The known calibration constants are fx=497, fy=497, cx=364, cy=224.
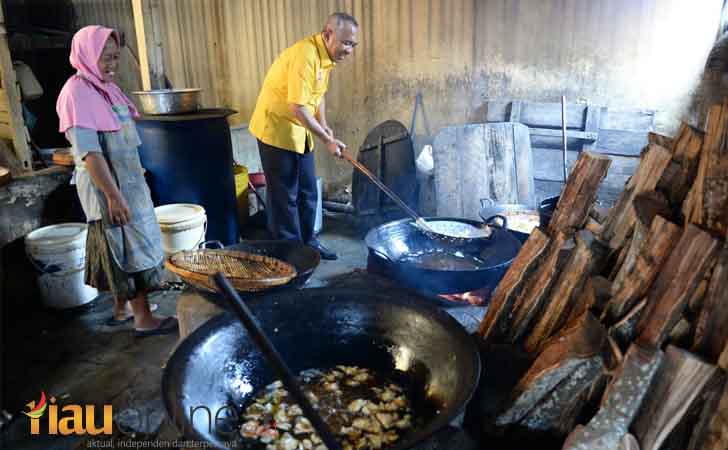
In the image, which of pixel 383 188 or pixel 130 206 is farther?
pixel 383 188

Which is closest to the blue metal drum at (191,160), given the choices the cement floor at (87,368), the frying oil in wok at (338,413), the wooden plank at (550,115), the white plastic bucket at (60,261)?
the white plastic bucket at (60,261)

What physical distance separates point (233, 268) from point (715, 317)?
239cm

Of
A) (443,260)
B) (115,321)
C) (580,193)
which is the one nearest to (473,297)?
(443,260)

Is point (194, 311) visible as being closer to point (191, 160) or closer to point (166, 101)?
point (191, 160)

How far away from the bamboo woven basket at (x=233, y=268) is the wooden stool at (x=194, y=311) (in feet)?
0.54

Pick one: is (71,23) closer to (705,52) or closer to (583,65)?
(583,65)

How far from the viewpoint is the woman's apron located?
3340 mm

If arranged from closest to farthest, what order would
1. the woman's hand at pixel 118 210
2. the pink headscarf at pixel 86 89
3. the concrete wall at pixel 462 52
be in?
the pink headscarf at pixel 86 89 → the woman's hand at pixel 118 210 → the concrete wall at pixel 462 52

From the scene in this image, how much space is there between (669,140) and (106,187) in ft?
10.3

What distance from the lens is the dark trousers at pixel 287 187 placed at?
4.79 metres

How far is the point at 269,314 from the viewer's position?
238 cm

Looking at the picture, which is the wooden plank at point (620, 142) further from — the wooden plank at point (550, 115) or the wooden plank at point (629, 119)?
the wooden plank at point (550, 115)

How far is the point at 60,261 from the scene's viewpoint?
4.11 metres

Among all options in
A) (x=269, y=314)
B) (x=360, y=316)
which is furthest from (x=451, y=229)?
(x=269, y=314)
